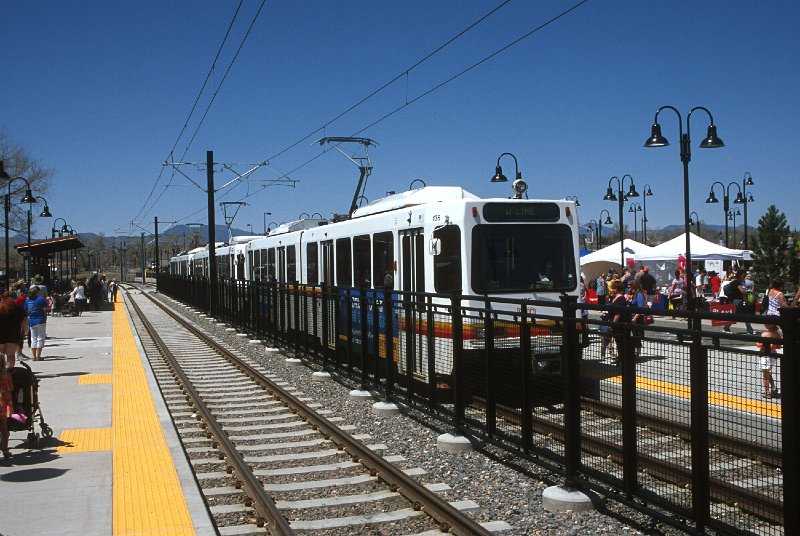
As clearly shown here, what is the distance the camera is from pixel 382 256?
14.1m

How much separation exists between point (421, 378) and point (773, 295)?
6638mm

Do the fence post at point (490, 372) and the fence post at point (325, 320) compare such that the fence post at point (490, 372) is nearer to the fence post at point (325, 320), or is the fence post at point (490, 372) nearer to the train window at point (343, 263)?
the fence post at point (325, 320)

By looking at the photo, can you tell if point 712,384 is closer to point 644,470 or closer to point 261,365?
point 644,470

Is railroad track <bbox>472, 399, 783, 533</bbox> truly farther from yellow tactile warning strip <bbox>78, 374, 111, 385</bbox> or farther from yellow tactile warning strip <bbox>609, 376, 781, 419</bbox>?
yellow tactile warning strip <bbox>78, 374, 111, 385</bbox>

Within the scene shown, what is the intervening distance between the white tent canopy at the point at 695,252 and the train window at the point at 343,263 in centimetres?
1684

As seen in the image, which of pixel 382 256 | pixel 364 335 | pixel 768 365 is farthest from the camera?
pixel 382 256

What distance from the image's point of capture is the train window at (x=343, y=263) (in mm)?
16130

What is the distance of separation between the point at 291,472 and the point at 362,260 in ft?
25.1

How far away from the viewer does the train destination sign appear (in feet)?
38.4

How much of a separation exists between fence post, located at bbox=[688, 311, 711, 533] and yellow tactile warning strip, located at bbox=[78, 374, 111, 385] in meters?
11.0

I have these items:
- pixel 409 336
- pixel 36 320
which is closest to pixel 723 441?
pixel 409 336

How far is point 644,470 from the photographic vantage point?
5.93m

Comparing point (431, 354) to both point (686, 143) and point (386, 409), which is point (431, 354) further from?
point (686, 143)

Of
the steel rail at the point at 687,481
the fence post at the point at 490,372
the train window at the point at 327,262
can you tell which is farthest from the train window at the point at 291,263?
the steel rail at the point at 687,481
